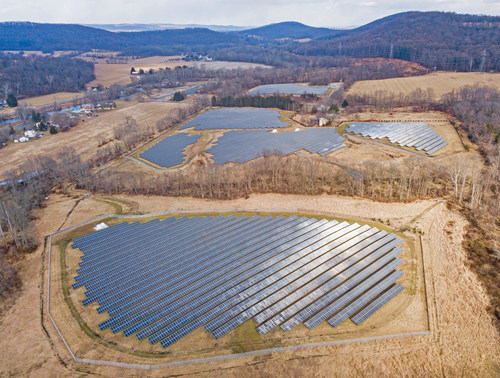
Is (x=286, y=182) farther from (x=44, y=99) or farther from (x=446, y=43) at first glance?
(x=446, y=43)

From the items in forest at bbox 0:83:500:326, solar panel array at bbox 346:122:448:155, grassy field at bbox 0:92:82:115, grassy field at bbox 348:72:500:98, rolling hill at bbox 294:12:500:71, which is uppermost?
rolling hill at bbox 294:12:500:71

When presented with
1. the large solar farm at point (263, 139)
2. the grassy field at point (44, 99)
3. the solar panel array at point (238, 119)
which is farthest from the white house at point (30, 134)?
the solar panel array at point (238, 119)

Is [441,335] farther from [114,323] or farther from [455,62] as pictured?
[455,62]

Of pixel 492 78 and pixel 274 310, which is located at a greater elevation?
pixel 492 78

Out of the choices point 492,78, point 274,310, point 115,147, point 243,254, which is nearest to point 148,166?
point 115,147

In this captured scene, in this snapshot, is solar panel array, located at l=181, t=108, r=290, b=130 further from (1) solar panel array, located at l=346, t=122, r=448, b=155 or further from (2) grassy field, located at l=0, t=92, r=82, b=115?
(2) grassy field, located at l=0, t=92, r=82, b=115

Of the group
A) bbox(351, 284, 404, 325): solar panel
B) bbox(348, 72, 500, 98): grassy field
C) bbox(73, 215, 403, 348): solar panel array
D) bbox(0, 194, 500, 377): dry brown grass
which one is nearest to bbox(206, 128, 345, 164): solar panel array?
bbox(73, 215, 403, 348): solar panel array
